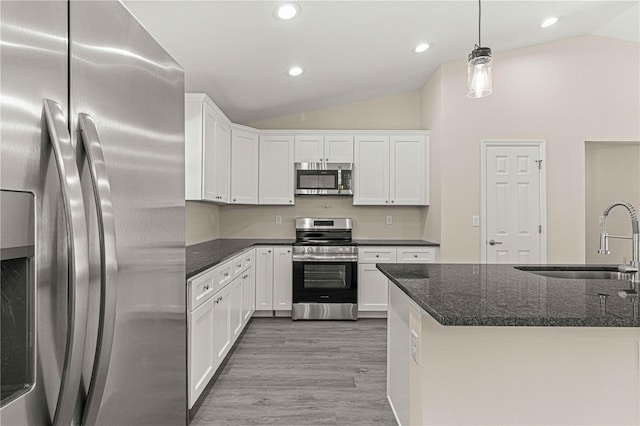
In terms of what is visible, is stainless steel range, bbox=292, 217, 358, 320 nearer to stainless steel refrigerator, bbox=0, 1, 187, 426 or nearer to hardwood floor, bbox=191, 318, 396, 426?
hardwood floor, bbox=191, 318, 396, 426

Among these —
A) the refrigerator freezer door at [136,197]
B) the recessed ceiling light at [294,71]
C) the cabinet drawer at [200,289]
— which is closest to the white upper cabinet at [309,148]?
the recessed ceiling light at [294,71]

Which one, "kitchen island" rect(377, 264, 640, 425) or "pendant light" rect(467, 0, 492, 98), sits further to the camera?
"pendant light" rect(467, 0, 492, 98)

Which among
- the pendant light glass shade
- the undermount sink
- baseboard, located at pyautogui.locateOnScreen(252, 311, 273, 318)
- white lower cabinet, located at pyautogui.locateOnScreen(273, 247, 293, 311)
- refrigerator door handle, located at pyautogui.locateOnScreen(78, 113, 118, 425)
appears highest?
the pendant light glass shade

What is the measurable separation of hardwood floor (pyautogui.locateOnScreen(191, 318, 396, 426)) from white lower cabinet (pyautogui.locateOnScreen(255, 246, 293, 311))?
1.54ft

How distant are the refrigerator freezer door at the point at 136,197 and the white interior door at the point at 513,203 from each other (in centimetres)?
389

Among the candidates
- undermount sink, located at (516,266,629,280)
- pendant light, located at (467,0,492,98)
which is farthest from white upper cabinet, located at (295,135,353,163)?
undermount sink, located at (516,266,629,280)

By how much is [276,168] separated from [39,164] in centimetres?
424

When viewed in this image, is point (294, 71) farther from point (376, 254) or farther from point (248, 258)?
point (376, 254)

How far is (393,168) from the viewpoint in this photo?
4.88m

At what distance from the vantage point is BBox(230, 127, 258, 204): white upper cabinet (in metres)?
4.57

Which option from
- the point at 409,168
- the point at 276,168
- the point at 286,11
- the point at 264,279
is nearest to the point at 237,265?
the point at 264,279

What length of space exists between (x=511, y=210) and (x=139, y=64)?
171 inches

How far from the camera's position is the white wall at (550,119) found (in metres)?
4.43

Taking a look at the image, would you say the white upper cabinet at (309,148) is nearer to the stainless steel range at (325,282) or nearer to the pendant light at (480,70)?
the stainless steel range at (325,282)
